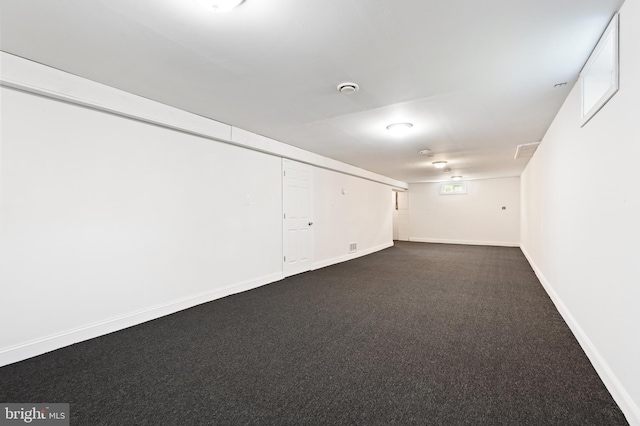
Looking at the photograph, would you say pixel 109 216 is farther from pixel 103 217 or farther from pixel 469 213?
pixel 469 213

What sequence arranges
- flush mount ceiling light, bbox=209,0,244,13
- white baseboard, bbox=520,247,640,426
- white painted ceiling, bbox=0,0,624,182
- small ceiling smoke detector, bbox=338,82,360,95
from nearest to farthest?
white baseboard, bbox=520,247,640,426 → flush mount ceiling light, bbox=209,0,244,13 → white painted ceiling, bbox=0,0,624,182 → small ceiling smoke detector, bbox=338,82,360,95

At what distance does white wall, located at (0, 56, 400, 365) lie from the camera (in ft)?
7.54

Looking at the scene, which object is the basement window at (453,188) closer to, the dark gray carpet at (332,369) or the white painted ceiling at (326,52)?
the white painted ceiling at (326,52)

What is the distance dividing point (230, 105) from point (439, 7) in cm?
231

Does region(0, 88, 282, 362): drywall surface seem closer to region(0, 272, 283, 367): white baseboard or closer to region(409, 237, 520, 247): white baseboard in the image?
region(0, 272, 283, 367): white baseboard

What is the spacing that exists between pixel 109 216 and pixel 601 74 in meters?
4.33

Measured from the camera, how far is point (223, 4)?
1.64 meters

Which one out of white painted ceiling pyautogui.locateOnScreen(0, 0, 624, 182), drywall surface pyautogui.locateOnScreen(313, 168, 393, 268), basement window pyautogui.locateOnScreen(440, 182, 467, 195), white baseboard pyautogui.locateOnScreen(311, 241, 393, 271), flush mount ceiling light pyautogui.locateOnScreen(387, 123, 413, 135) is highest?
white painted ceiling pyautogui.locateOnScreen(0, 0, 624, 182)

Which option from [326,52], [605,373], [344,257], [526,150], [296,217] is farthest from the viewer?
[344,257]

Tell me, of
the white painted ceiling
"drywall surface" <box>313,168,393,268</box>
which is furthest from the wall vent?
"drywall surface" <box>313,168,393,268</box>

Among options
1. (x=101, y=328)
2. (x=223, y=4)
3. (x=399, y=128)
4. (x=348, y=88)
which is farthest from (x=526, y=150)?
(x=101, y=328)

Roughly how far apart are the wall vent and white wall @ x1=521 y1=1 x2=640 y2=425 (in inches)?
82.8

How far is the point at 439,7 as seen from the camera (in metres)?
1.70

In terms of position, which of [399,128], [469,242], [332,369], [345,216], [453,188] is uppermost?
[399,128]
